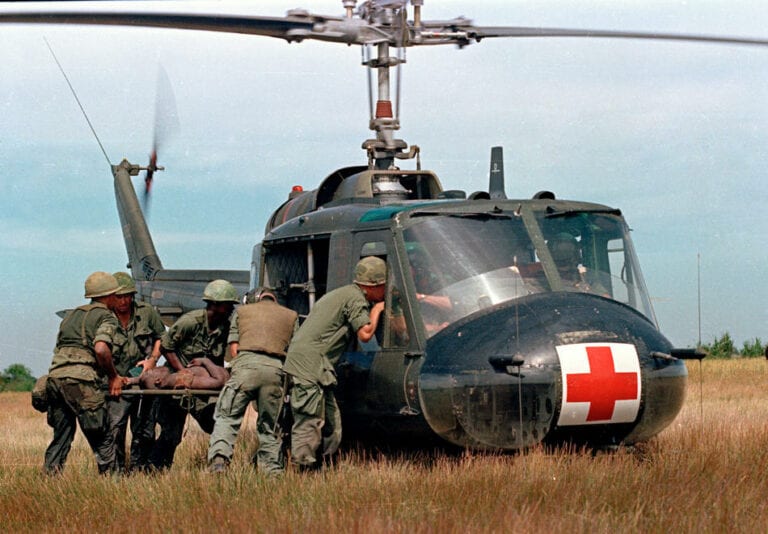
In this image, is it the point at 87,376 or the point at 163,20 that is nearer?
the point at 163,20

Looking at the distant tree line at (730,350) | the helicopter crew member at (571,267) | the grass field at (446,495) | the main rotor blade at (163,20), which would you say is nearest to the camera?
the grass field at (446,495)

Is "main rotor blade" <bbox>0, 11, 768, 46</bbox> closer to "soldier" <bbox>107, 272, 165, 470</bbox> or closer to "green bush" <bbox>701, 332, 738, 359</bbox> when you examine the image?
"soldier" <bbox>107, 272, 165, 470</bbox>

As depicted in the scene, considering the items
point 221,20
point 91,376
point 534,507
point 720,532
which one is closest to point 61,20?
point 221,20

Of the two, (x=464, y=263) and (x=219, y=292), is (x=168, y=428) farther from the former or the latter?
(x=464, y=263)

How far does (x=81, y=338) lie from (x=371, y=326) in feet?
8.84

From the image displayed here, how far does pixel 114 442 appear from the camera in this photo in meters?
10.5

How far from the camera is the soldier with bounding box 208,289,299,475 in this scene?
9.52 m

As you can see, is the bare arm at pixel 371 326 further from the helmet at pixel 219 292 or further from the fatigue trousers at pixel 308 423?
the helmet at pixel 219 292

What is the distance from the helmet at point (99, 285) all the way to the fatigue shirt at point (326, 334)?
1990 mm

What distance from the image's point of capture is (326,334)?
9.36m

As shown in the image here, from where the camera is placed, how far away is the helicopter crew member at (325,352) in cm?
923

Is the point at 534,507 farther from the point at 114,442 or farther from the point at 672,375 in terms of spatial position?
the point at 114,442

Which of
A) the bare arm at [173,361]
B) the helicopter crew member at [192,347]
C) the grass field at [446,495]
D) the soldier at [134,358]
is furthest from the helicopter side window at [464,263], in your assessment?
the soldier at [134,358]

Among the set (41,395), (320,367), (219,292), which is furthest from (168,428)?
(320,367)
